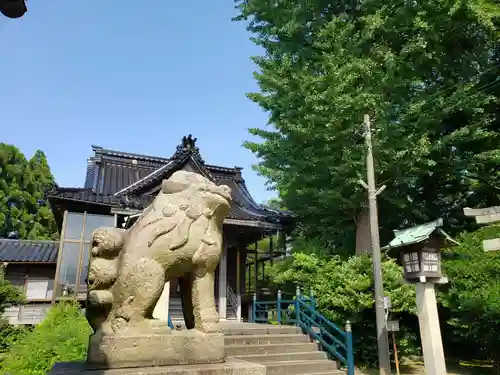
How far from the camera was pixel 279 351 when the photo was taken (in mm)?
7324

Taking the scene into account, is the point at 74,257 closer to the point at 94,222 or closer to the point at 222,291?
the point at 94,222

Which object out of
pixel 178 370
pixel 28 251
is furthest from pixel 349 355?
pixel 28 251

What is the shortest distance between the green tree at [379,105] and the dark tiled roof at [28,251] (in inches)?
368

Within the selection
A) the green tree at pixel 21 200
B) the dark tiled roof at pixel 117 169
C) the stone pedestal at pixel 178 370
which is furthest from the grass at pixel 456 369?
the green tree at pixel 21 200

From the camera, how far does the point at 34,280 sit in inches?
555

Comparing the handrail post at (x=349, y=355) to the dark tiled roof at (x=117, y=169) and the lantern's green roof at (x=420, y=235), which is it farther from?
the dark tiled roof at (x=117, y=169)

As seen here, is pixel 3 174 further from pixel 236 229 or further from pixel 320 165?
pixel 320 165

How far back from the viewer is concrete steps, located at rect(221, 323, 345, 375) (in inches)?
265

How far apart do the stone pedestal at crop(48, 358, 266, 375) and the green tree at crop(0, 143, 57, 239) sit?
25087 millimetres

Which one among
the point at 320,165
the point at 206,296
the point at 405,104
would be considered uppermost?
the point at 405,104

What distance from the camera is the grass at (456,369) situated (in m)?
9.00

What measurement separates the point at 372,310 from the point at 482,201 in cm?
620

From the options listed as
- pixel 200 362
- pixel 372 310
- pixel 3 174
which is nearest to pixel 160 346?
pixel 200 362

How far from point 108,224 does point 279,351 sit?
24.3 ft
